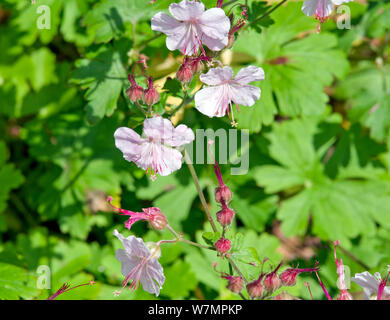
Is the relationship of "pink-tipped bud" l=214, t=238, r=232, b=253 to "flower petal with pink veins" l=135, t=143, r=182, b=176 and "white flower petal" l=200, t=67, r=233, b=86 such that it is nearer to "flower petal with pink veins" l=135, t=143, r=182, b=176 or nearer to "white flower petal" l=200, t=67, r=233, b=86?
"flower petal with pink veins" l=135, t=143, r=182, b=176

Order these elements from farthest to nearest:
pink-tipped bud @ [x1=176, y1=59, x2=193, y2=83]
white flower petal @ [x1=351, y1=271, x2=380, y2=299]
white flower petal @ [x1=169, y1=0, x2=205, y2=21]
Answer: white flower petal @ [x1=351, y1=271, x2=380, y2=299] < pink-tipped bud @ [x1=176, y1=59, x2=193, y2=83] < white flower petal @ [x1=169, y1=0, x2=205, y2=21]

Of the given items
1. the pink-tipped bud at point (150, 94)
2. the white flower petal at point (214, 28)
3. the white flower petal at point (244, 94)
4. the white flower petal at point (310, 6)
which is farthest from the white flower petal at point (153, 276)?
the white flower petal at point (310, 6)

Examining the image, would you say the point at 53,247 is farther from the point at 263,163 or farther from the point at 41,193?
the point at 263,163

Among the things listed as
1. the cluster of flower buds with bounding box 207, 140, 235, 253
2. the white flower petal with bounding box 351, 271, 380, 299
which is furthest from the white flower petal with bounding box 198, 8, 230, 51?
the white flower petal with bounding box 351, 271, 380, 299

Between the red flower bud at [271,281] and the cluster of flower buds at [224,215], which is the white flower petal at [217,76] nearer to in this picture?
the cluster of flower buds at [224,215]

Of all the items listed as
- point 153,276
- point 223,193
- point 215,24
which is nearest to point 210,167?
point 223,193

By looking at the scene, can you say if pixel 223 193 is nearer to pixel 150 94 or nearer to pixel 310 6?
pixel 150 94
